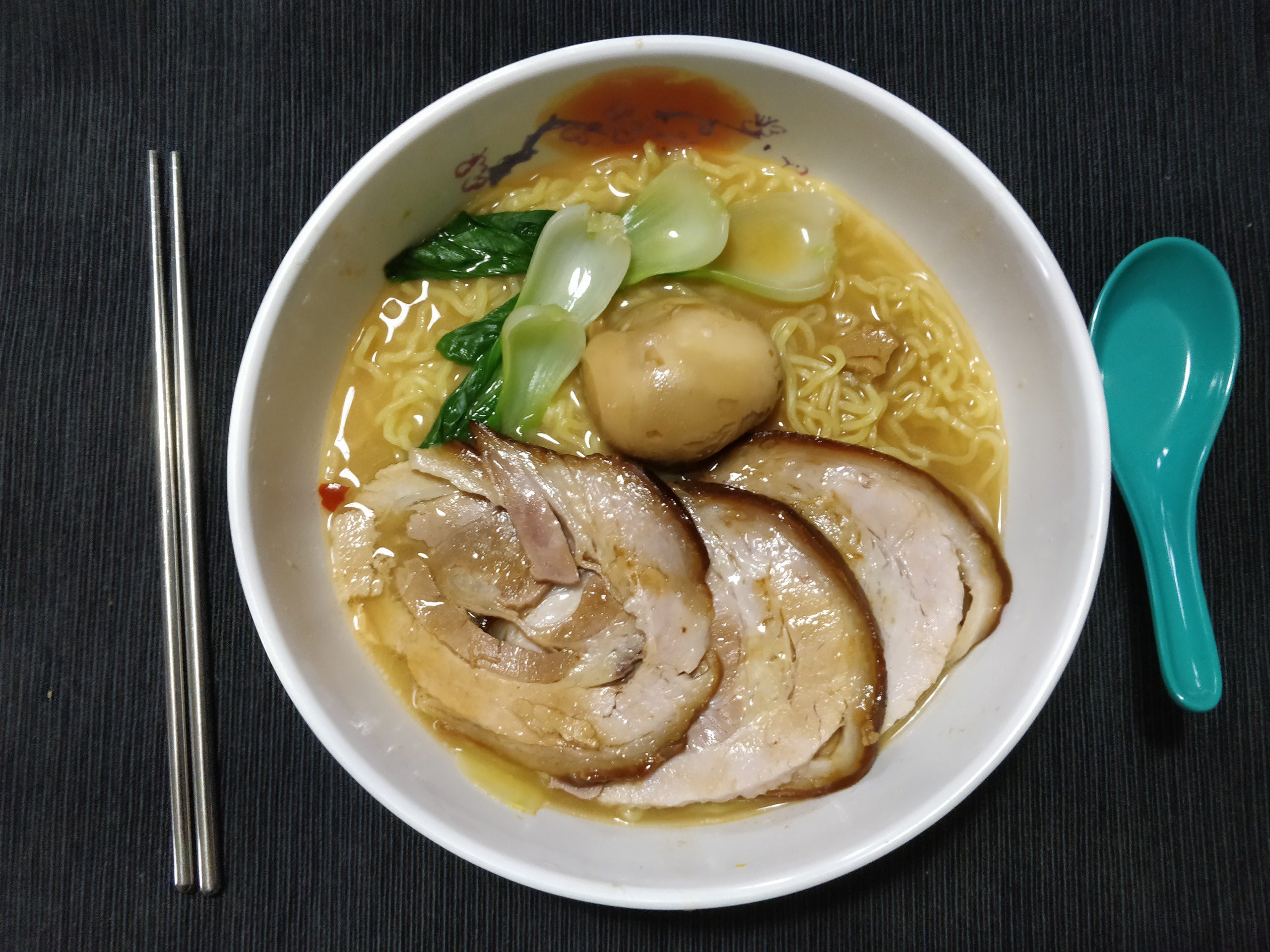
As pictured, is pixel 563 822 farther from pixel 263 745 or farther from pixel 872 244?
pixel 872 244

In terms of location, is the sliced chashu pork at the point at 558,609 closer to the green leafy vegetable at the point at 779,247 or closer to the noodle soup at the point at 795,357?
the noodle soup at the point at 795,357

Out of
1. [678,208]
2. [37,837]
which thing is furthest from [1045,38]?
[37,837]

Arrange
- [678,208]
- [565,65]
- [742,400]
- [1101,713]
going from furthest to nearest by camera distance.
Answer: [1101,713] < [678,208] < [742,400] < [565,65]

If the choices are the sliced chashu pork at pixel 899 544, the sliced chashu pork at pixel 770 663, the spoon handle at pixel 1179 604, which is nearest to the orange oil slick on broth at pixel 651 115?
the sliced chashu pork at pixel 899 544

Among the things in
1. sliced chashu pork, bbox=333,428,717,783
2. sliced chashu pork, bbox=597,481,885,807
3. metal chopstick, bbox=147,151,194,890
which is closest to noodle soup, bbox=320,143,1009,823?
sliced chashu pork, bbox=333,428,717,783

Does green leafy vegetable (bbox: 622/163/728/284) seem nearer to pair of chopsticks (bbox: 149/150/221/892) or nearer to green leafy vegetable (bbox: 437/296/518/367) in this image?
green leafy vegetable (bbox: 437/296/518/367)

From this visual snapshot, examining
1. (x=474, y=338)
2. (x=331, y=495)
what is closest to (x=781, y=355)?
(x=474, y=338)
